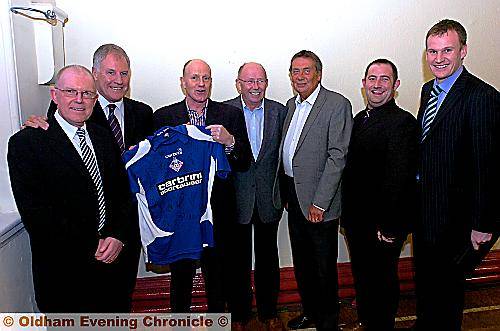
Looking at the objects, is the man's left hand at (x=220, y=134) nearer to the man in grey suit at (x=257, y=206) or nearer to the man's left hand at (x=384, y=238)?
Answer: the man in grey suit at (x=257, y=206)

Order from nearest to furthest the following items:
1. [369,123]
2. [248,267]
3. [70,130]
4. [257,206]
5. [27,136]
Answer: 1. [27,136]
2. [70,130]
3. [369,123]
4. [257,206]
5. [248,267]

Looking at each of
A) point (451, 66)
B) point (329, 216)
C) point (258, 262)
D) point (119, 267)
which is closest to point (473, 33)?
point (451, 66)

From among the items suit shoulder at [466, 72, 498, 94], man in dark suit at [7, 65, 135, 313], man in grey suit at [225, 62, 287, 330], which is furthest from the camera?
man in grey suit at [225, 62, 287, 330]

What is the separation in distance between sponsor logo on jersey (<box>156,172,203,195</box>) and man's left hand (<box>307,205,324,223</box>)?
0.62 m

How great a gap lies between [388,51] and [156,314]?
2.38 meters

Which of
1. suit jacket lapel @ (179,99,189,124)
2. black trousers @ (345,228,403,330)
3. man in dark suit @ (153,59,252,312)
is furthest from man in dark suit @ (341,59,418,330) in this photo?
suit jacket lapel @ (179,99,189,124)

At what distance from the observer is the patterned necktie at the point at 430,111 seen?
7.48ft

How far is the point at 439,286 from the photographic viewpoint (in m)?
2.30

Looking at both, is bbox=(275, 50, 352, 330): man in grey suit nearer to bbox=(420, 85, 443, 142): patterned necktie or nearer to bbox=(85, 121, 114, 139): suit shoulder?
bbox=(420, 85, 443, 142): patterned necktie

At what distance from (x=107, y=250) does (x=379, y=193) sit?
1.33 metres

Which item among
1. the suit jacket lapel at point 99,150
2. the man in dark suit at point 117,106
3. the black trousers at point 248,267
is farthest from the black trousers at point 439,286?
the suit jacket lapel at point 99,150

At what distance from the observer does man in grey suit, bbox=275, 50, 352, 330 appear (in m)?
2.61

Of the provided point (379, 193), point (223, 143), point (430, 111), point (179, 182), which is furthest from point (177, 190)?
point (430, 111)

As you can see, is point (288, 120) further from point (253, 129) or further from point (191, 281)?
point (191, 281)
